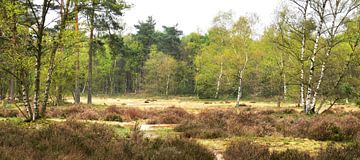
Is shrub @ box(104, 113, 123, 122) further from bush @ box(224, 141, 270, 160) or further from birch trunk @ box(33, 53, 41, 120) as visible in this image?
bush @ box(224, 141, 270, 160)

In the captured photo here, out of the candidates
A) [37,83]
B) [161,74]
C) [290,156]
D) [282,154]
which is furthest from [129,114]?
[161,74]

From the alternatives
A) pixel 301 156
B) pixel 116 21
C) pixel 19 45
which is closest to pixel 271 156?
pixel 301 156

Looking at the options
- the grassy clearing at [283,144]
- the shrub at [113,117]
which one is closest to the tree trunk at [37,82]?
the shrub at [113,117]

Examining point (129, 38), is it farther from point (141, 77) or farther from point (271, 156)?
point (271, 156)

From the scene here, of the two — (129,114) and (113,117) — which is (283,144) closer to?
(113,117)

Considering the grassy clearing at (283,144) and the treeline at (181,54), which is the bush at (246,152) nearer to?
the grassy clearing at (283,144)

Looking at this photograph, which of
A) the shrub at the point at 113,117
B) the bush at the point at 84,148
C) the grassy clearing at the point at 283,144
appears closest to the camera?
the bush at the point at 84,148

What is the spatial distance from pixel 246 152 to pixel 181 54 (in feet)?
236

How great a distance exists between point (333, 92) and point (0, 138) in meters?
17.5

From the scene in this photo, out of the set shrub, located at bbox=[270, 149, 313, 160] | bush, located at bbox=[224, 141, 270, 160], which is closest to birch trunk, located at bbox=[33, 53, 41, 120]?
bush, located at bbox=[224, 141, 270, 160]

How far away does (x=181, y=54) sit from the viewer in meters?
78.1

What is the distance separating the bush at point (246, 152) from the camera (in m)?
6.13

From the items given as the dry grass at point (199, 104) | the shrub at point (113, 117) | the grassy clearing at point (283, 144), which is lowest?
the dry grass at point (199, 104)

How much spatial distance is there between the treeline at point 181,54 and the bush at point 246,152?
7590 millimetres
